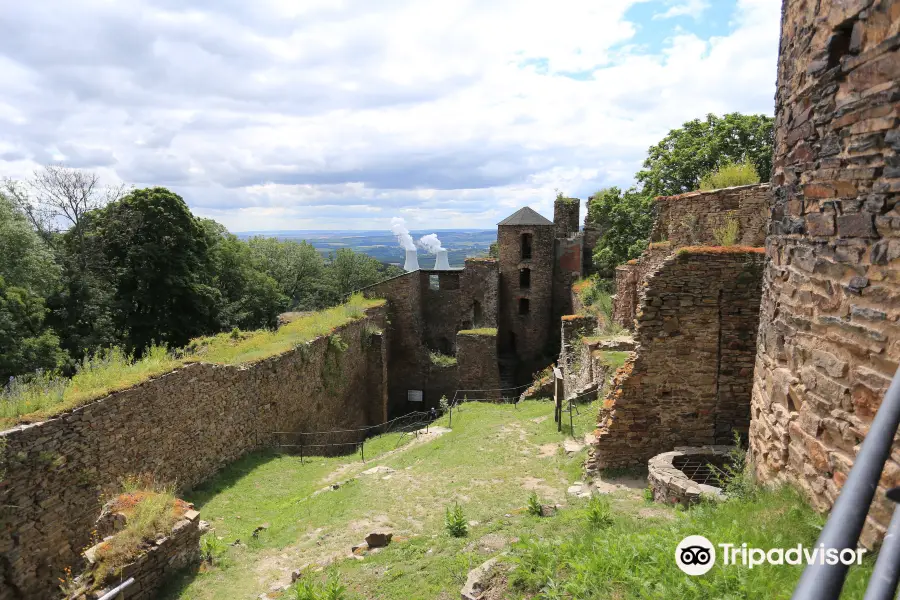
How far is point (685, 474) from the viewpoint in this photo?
7.19 m

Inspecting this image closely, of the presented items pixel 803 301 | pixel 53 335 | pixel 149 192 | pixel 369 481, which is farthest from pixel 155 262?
pixel 803 301

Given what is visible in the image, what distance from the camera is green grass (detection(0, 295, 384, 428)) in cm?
771

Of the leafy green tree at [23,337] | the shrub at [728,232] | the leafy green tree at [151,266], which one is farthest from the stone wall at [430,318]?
the shrub at [728,232]

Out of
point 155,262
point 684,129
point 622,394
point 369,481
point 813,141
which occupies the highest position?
point 684,129

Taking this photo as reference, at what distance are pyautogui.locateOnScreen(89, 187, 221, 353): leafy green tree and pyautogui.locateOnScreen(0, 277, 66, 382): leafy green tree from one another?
323 cm

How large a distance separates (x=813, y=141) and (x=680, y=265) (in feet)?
12.9

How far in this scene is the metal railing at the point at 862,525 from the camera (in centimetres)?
118

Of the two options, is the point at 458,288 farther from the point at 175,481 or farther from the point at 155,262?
the point at 175,481

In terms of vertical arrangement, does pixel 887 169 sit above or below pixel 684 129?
below

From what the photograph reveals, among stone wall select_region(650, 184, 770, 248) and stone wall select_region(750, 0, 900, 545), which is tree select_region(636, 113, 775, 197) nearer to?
stone wall select_region(650, 184, 770, 248)

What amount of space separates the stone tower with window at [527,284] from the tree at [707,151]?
6677 mm

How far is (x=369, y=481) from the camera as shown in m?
10.6

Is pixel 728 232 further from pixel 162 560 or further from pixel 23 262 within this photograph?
pixel 23 262

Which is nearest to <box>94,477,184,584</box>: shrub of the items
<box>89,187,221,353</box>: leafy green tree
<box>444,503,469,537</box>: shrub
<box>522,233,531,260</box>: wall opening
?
<box>444,503,469,537</box>: shrub
